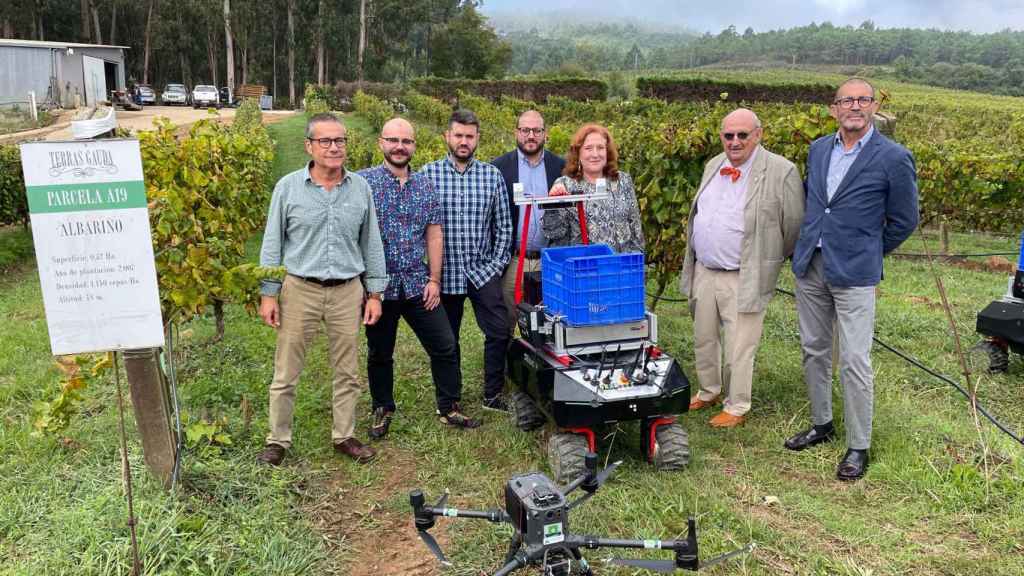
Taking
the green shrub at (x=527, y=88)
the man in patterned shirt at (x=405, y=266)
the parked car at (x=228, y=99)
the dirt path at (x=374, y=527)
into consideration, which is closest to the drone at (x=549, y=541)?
the dirt path at (x=374, y=527)

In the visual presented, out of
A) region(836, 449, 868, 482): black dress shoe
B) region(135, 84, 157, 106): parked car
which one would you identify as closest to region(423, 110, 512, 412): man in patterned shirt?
region(836, 449, 868, 482): black dress shoe

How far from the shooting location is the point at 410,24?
58.9 meters

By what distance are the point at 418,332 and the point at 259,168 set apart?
552 cm

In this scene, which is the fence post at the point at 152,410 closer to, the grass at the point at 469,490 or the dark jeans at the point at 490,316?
the grass at the point at 469,490

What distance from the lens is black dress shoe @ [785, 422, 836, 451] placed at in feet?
15.3

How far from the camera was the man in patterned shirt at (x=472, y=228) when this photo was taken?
16.1 feet

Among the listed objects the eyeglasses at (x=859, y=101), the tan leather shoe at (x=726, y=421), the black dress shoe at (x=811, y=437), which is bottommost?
the tan leather shoe at (x=726, y=421)

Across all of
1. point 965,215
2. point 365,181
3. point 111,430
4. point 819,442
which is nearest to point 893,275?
point 965,215

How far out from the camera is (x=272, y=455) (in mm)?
4395

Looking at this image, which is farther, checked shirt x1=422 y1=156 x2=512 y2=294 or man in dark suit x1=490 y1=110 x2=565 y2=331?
man in dark suit x1=490 y1=110 x2=565 y2=331

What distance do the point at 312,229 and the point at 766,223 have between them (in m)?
2.70

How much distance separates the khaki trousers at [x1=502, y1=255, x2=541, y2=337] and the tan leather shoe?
148cm

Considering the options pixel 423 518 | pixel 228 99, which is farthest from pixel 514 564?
pixel 228 99

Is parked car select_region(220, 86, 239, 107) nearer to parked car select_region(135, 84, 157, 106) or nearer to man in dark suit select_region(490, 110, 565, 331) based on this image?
parked car select_region(135, 84, 157, 106)
